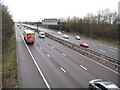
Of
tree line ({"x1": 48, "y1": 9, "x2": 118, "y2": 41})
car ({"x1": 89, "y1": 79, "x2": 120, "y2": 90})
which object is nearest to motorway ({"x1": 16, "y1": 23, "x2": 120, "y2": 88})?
car ({"x1": 89, "y1": 79, "x2": 120, "y2": 90})

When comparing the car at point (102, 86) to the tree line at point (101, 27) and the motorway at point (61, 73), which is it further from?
the tree line at point (101, 27)

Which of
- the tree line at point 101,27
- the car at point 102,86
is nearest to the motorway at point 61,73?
the car at point 102,86

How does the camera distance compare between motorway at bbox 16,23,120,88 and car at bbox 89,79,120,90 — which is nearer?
car at bbox 89,79,120,90

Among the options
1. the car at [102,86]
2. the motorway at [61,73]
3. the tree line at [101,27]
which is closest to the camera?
the car at [102,86]

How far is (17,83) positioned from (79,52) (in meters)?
15.6

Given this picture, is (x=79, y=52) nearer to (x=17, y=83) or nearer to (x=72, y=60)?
(x=72, y=60)

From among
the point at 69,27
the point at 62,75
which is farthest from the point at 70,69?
the point at 69,27

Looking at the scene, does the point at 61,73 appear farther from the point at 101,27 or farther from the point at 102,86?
the point at 101,27

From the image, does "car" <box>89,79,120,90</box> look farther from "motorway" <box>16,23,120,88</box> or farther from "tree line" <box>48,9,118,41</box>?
"tree line" <box>48,9,118,41</box>

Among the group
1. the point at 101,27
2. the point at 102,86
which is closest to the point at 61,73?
the point at 102,86

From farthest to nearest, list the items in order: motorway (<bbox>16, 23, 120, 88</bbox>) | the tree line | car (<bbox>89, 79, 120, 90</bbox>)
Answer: the tree line < motorway (<bbox>16, 23, 120, 88</bbox>) < car (<bbox>89, 79, 120, 90</bbox>)

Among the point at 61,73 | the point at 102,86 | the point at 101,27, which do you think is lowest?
the point at 61,73

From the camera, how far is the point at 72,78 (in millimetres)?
15859

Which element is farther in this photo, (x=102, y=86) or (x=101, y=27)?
(x=101, y=27)
